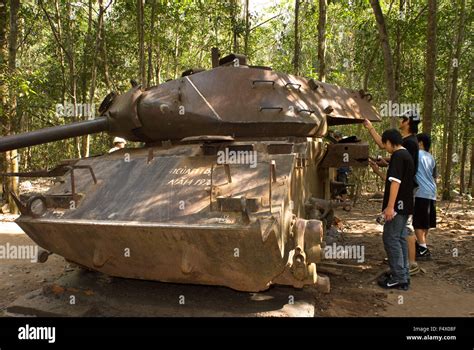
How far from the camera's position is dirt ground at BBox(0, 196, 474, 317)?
5.13 m

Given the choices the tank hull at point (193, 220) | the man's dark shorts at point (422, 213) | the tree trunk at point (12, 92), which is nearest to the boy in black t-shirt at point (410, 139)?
the man's dark shorts at point (422, 213)

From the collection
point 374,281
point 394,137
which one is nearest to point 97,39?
point 394,137

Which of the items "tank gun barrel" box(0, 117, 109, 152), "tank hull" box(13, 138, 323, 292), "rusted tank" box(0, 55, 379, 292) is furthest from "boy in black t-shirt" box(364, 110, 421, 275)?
"tank gun barrel" box(0, 117, 109, 152)

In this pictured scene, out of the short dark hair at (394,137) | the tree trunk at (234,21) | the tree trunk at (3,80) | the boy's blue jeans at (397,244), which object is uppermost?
the tree trunk at (234,21)

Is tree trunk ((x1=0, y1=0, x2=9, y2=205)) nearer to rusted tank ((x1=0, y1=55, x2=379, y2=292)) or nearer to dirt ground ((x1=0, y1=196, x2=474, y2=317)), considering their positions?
dirt ground ((x1=0, y1=196, x2=474, y2=317))

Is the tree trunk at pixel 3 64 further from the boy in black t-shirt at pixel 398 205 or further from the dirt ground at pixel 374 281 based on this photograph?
the boy in black t-shirt at pixel 398 205

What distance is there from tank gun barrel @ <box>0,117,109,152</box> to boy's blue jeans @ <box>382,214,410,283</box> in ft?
Result: 13.0

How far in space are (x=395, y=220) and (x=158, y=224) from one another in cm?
318

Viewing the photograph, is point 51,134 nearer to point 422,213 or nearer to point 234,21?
point 422,213

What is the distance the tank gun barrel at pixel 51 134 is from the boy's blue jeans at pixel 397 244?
3950 millimetres

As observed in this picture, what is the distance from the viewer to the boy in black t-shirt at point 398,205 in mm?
5477

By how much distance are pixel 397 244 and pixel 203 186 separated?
9.08 ft

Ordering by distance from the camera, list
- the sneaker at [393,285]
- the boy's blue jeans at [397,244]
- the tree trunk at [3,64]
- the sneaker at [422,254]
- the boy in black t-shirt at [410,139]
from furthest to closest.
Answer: the tree trunk at [3,64] → the sneaker at [422,254] → the boy in black t-shirt at [410,139] → the sneaker at [393,285] → the boy's blue jeans at [397,244]

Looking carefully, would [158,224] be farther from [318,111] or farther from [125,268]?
[318,111]
